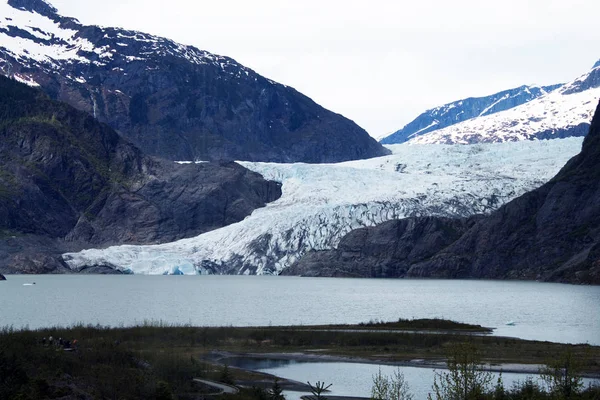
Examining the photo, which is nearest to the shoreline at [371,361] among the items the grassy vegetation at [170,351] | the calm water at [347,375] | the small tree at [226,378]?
the calm water at [347,375]

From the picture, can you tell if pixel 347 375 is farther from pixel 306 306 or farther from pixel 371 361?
pixel 306 306

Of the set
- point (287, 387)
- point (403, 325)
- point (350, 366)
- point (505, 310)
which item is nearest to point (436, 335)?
point (403, 325)

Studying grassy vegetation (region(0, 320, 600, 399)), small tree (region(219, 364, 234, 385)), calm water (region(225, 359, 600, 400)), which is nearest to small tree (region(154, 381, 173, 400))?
grassy vegetation (region(0, 320, 600, 399))

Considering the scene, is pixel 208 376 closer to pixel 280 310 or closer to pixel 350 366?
pixel 350 366

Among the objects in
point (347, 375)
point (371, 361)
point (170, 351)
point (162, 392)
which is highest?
point (170, 351)

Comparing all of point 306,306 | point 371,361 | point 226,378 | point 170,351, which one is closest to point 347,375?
point 371,361
